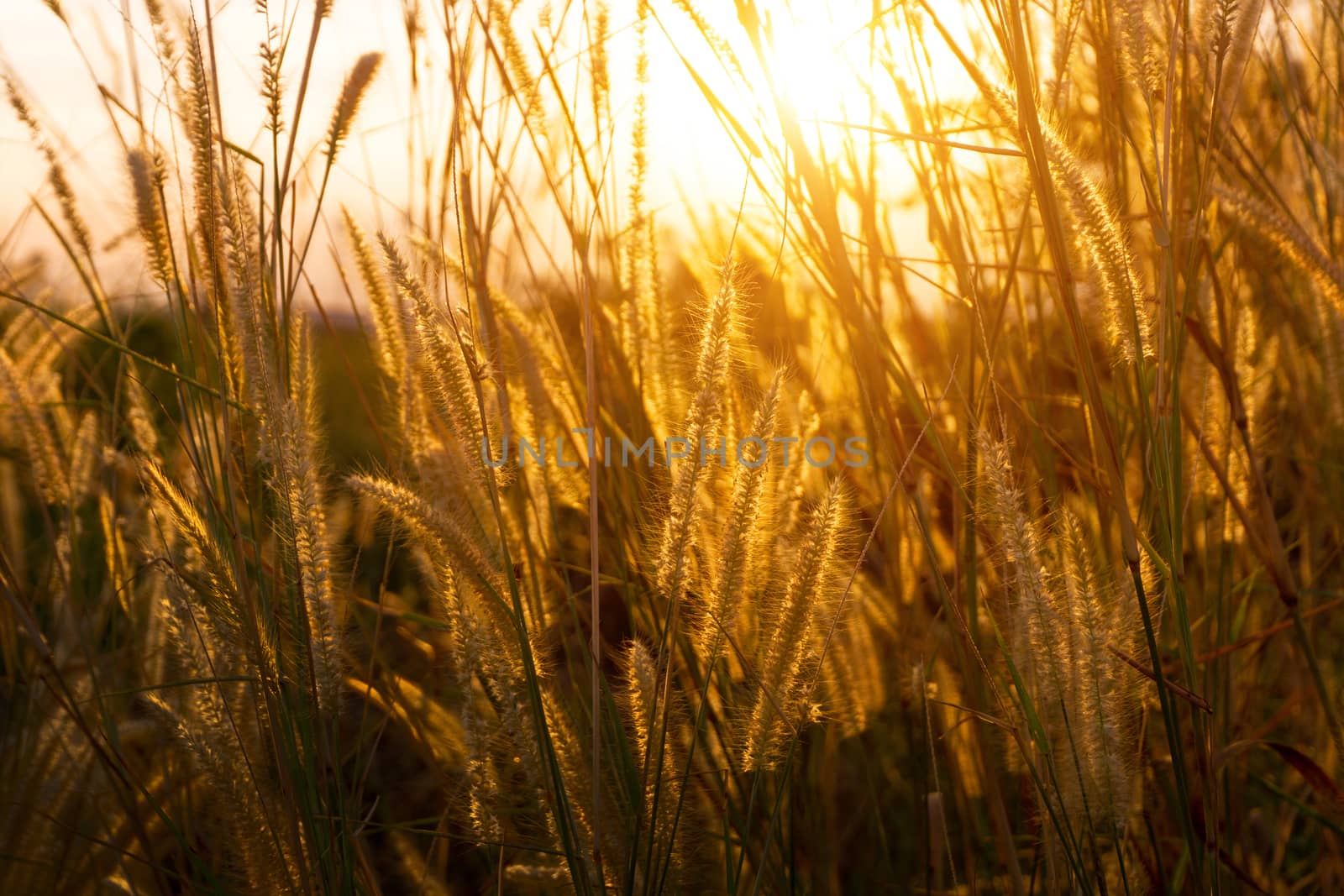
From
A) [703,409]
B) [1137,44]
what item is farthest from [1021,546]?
[1137,44]

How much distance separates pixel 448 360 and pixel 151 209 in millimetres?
299

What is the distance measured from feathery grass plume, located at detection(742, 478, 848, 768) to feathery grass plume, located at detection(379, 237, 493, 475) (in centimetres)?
25

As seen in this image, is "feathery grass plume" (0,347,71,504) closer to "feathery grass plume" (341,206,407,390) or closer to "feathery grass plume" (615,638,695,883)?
"feathery grass plume" (341,206,407,390)

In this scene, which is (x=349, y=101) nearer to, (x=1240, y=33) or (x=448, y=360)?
(x=448, y=360)

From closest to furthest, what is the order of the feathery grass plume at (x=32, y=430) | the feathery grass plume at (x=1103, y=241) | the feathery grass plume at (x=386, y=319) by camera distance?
the feathery grass plume at (x=1103, y=241)
the feathery grass plume at (x=386, y=319)
the feathery grass plume at (x=32, y=430)

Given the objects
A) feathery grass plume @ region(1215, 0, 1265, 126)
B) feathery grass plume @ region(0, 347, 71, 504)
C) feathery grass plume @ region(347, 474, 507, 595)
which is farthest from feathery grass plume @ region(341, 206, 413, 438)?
feathery grass plume @ region(1215, 0, 1265, 126)

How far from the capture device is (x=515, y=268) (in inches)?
51.1

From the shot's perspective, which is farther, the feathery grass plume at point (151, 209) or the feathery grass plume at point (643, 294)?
the feathery grass plume at point (643, 294)

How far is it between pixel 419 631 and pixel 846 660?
1.03 metres

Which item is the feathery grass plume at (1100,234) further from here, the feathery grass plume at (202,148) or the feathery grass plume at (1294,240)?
the feathery grass plume at (202,148)

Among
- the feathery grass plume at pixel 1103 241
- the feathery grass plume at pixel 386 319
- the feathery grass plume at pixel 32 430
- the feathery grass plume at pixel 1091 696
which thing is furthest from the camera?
the feathery grass plume at pixel 32 430

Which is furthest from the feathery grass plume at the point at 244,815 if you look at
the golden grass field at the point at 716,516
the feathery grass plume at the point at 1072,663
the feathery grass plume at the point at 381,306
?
the feathery grass plume at the point at 1072,663

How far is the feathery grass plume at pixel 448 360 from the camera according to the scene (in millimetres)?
697

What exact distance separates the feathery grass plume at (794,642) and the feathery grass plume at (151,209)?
1.86 feet
